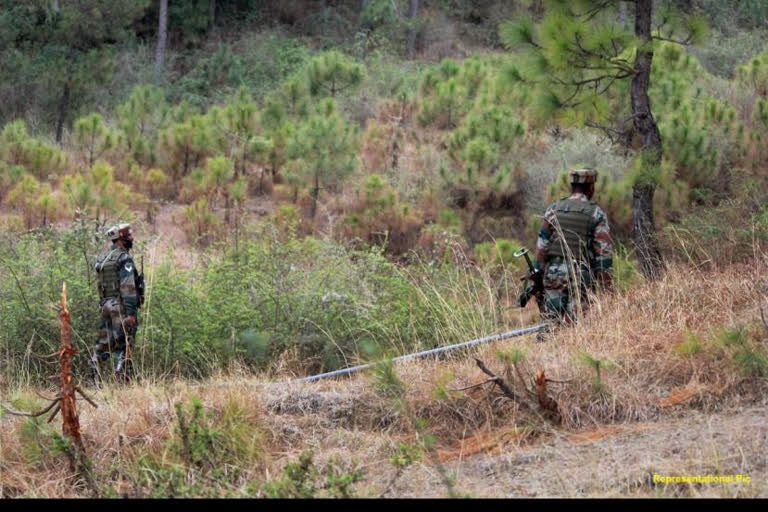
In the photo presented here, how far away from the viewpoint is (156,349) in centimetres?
794

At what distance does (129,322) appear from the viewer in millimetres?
7594

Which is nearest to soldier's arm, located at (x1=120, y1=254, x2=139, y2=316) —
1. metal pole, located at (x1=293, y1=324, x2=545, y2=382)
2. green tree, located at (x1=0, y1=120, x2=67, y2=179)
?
metal pole, located at (x1=293, y1=324, x2=545, y2=382)

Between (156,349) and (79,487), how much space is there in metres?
3.04

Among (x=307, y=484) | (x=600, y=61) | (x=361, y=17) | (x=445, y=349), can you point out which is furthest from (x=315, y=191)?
(x=361, y=17)

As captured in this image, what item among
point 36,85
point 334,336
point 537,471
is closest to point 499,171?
point 334,336

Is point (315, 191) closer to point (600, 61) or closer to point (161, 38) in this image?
point (600, 61)

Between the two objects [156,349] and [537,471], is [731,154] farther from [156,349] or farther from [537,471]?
[537,471]

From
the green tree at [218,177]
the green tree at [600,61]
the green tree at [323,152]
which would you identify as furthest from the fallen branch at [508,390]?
the green tree at [218,177]

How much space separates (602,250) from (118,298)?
3588mm

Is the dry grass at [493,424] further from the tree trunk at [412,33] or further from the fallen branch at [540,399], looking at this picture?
the tree trunk at [412,33]

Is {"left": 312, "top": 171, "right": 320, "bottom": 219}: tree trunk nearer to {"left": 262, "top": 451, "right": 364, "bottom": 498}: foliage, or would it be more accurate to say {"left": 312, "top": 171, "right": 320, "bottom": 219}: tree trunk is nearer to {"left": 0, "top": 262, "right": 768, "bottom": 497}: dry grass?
{"left": 0, "top": 262, "right": 768, "bottom": 497}: dry grass

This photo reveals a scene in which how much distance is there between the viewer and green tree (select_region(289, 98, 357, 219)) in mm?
15234

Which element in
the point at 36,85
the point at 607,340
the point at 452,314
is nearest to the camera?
the point at 607,340

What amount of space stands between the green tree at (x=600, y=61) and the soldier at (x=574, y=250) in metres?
1.72
